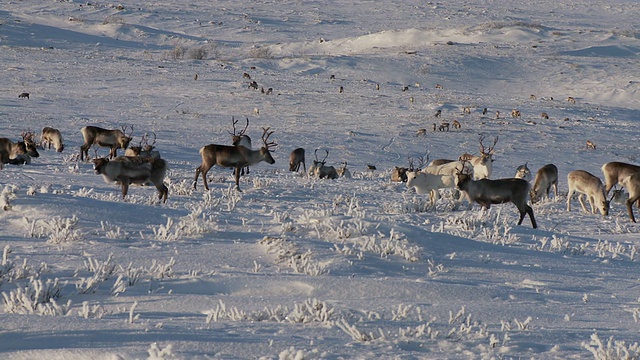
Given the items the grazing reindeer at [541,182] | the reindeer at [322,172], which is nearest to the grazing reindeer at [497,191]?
the grazing reindeer at [541,182]

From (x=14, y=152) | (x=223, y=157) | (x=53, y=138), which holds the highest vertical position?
(x=223, y=157)

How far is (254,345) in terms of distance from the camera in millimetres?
4160

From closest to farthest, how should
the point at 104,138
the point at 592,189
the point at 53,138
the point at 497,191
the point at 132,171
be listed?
the point at 132,171 < the point at 497,191 < the point at 592,189 < the point at 104,138 < the point at 53,138

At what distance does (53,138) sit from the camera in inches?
855

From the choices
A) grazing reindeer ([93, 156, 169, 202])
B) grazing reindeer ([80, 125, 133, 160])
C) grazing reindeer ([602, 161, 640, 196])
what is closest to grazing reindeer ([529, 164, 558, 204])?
grazing reindeer ([602, 161, 640, 196])

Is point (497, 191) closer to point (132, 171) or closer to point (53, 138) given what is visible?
point (132, 171)

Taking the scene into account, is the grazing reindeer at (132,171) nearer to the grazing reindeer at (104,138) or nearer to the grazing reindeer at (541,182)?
the grazing reindeer at (104,138)

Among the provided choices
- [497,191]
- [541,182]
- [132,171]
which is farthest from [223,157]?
[541,182]

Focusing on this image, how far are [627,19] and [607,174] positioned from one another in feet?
307

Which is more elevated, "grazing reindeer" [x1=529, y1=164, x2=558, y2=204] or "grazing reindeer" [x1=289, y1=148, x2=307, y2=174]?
"grazing reindeer" [x1=529, y1=164, x2=558, y2=204]

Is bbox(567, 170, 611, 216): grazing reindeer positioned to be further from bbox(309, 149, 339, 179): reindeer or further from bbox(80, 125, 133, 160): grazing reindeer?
bbox(80, 125, 133, 160): grazing reindeer

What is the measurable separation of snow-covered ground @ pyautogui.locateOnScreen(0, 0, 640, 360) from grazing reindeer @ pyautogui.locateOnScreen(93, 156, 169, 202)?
350 millimetres

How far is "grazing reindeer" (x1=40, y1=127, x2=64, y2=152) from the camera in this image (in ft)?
70.8

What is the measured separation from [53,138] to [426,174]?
12.0 meters
